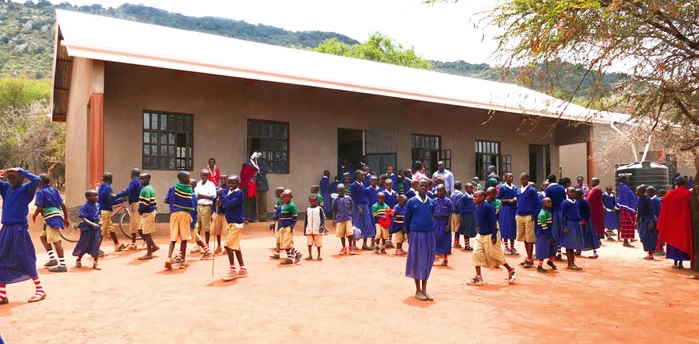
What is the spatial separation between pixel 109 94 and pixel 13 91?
37.5 metres

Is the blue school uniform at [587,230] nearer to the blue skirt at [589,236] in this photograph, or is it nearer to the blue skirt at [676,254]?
the blue skirt at [589,236]

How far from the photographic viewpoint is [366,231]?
33.1 feet

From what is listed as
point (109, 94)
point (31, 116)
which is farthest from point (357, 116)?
point (31, 116)

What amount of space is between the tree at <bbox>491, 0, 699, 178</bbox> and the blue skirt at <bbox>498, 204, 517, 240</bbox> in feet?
8.92

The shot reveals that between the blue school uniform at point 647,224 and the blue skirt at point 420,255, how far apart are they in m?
6.37

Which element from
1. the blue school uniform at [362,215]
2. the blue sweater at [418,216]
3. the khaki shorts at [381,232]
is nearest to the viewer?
the blue sweater at [418,216]

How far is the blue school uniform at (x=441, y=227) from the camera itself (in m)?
8.77

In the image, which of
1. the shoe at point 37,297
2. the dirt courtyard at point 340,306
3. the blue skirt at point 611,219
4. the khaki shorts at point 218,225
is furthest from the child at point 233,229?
the blue skirt at point 611,219

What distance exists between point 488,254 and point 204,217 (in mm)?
5080

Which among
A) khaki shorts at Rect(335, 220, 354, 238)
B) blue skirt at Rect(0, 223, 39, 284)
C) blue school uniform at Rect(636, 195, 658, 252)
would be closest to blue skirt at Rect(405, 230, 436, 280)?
khaki shorts at Rect(335, 220, 354, 238)

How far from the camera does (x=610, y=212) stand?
549 inches

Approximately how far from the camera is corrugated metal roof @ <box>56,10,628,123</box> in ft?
35.8

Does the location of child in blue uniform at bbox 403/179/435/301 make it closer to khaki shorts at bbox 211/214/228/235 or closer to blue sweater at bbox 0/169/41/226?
khaki shorts at bbox 211/214/228/235

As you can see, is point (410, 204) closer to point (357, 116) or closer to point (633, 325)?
point (633, 325)
